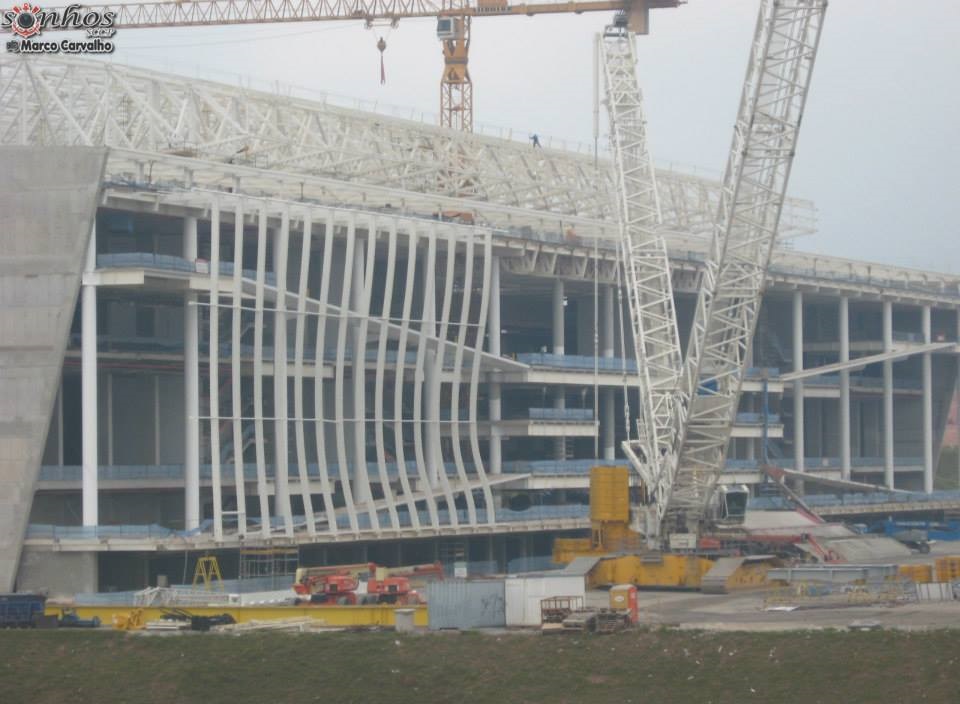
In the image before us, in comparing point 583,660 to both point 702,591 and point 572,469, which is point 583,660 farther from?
point 572,469

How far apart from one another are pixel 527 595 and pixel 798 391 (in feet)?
221

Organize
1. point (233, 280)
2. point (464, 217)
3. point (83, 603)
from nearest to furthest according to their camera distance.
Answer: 1. point (83, 603)
2. point (233, 280)
3. point (464, 217)

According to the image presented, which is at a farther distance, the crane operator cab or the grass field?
the crane operator cab

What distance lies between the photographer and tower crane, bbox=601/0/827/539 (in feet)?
284

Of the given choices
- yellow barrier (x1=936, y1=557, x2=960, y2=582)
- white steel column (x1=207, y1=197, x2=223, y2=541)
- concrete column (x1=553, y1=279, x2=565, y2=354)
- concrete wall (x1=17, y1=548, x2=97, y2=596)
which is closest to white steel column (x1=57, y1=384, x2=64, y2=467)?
concrete wall (x1=17, y1=548, x2=97, y2=596)

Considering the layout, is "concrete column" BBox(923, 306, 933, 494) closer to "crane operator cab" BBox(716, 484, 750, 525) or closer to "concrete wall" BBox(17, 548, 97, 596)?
"crane operator cab" BBox(716, 484, 750, 525)

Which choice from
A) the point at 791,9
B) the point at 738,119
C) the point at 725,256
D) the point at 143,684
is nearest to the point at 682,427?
the point at 725,256

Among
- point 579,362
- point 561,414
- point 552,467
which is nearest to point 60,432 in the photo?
point 552,467

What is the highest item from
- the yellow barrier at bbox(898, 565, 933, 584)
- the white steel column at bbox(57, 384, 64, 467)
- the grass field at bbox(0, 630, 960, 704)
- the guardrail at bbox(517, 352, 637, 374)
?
the guardrail at bbox(517, 352, 637, 374)

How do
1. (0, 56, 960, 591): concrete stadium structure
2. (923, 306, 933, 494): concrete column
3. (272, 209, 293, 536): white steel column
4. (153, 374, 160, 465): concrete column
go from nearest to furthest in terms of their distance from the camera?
(0, 56, 960, 591): concrete stadium structure, (272, 209, 293, 536): white steel column, (153, 374, 160, 465): concrete column, (923, 306, 933, 494): concrete column

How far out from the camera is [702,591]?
88.2 metres

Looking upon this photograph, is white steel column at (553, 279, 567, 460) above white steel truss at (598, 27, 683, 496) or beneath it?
beneath

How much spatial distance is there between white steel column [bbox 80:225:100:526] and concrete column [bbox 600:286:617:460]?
40154 mm

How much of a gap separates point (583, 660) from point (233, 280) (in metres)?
37.9
